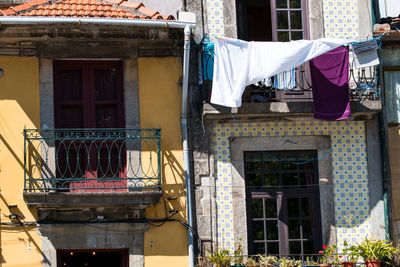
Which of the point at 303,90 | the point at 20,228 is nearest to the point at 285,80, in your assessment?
the point at 303,90

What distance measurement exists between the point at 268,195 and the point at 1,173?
430cm

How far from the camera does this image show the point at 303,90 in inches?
540

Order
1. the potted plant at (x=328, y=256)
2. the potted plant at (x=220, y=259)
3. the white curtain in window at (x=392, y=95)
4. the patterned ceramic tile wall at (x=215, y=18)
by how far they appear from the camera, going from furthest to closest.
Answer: the white curtain in window at (x=392, y=95)
the patterned ceramic tile wall at (x=215, y=18)
the potted plant at (x=328, y=256)
the potted plant at (x=220, y=259)

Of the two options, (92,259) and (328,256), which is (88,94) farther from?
(328,256)

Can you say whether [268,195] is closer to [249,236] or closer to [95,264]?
[249,236]

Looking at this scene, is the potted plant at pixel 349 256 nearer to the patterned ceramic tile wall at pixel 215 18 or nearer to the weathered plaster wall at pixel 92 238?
the weathered plaster wall at pixel 92 238

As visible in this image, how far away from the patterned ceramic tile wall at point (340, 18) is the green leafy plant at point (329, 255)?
3584mm

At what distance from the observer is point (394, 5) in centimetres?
1458

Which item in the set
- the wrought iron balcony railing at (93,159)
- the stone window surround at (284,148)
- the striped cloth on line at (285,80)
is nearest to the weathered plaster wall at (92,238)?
the wrought iron balcony railing at (93,159)

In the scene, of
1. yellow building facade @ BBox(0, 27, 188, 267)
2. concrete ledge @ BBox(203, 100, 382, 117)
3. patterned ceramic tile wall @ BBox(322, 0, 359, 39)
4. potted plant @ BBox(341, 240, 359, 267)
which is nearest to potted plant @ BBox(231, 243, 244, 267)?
yellow building facade @ BBox(0, 27, 188, 267)

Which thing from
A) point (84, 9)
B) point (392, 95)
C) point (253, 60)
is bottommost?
point (392, 95)

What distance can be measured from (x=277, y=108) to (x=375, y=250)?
8.88 feet

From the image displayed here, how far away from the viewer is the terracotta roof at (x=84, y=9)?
1330 centimetres

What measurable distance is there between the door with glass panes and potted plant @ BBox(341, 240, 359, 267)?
1.59ft
